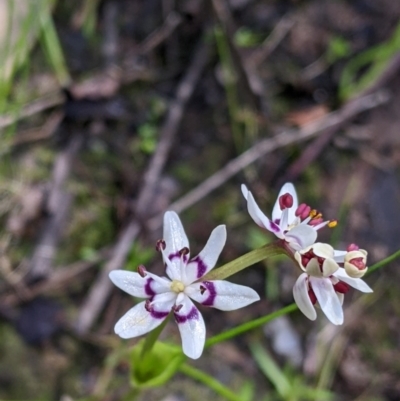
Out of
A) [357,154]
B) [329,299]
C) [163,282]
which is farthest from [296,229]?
[357,154]

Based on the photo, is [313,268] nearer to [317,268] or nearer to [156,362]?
[317,268]

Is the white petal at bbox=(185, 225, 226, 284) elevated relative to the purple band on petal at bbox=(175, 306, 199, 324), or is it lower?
elevated

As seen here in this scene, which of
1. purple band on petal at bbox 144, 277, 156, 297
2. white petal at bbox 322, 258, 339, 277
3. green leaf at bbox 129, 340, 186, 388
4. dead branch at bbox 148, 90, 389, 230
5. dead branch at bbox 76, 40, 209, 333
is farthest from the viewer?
dead branch at bbox 148, 90, 389, 230

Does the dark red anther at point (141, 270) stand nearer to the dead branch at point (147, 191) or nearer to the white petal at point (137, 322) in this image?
the white petal at point (137, 322)

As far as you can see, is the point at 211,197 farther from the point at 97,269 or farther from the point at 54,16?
the point at 54,16

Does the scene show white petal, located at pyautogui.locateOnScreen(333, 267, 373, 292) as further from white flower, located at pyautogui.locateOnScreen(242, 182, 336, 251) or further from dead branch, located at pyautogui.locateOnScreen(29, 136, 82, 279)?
dead branch, located at pyautogui.locateOnScreen(29, 136, 82, 279)

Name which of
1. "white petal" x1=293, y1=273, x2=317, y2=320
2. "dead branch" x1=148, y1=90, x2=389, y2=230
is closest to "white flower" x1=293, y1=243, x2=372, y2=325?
"white petal" x1=293, y1=273, x2=317, y2=320
